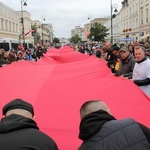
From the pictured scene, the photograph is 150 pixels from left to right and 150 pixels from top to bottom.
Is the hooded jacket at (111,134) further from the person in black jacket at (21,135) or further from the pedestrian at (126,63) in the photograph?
the pedestrian at (126,63)

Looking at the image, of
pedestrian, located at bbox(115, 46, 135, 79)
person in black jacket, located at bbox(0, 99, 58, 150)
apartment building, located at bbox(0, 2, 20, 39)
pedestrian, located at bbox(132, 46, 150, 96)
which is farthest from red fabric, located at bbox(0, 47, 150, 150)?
apartment building, located at bbox(0, 2, 20, 39)

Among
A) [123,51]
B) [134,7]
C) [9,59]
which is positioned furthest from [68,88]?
[134,7]

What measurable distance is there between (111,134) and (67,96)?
7.96ft

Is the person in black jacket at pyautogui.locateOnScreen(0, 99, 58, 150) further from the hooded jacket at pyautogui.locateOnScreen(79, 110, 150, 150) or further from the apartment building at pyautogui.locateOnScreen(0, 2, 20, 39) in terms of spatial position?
the apartment building at pyautogui.locateOnScreen(0, 2, 20, 39)

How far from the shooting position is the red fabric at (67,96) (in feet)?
12.3

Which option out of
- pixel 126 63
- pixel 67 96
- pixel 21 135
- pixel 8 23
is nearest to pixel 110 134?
pixel 21 135

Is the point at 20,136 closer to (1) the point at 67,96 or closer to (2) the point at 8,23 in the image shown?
(1) the point at 67,96

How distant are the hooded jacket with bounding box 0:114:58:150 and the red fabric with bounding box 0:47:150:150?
46.0 inches

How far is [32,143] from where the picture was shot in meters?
2.12

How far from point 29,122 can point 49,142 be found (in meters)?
0.22

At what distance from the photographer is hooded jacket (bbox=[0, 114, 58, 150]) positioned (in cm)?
208

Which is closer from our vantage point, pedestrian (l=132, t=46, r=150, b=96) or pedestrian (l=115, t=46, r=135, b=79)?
pedestrian (l=132, t=46, r=150, b=96)

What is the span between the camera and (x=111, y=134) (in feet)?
7.26

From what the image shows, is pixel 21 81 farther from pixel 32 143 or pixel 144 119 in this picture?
pixel 32 143
